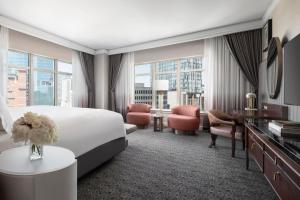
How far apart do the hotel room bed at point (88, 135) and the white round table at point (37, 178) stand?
41 centimetres

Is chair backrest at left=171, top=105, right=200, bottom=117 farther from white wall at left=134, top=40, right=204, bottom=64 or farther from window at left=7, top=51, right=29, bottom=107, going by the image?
window at left=7, top=51, right=29, bottom=107

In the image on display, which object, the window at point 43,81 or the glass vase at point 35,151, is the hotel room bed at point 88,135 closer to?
the glass vase at point 35,151

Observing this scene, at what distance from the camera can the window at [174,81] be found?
507cm

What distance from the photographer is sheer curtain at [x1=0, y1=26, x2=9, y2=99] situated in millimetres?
3758

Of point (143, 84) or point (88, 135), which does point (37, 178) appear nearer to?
point (88, 135)

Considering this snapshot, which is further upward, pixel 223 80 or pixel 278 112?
pixel 223 80

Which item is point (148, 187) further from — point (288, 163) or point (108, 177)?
point (288, 163)

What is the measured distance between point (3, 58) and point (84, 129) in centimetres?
335

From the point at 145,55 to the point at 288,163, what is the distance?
524cm

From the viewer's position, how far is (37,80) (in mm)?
4758

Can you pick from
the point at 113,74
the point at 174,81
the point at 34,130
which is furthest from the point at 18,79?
the point at 174,81

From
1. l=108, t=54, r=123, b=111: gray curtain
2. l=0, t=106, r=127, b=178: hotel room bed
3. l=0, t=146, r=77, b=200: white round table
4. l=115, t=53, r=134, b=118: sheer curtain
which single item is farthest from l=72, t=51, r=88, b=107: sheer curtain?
l=0, t=146, r=77, b=200: white round table

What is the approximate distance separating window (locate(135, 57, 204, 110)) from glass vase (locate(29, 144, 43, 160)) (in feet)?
14.5

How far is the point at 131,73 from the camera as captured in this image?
19.7 feet
